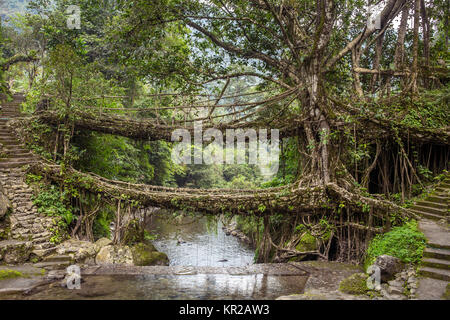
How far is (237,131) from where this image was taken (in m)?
8.20

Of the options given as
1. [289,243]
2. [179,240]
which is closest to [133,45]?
[289,243]

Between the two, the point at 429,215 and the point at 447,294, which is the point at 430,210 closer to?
the point at 429,215

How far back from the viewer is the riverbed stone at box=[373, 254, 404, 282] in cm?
415

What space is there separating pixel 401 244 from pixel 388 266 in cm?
75

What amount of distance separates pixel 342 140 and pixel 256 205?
256 centimetres

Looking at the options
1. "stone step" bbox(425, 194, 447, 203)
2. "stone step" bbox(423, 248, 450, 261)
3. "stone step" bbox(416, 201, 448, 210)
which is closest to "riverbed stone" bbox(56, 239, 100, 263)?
"stone step" bbox(423, 248, 450, 261)

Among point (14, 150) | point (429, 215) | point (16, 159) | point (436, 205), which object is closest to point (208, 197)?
point (429, 215)

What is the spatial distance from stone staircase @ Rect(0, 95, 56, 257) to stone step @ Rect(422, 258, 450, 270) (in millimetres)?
6373

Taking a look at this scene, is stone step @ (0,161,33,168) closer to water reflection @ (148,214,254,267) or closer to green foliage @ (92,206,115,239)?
green foliage @ (92,206,115,239)

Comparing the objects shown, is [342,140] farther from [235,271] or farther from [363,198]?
[235,271]

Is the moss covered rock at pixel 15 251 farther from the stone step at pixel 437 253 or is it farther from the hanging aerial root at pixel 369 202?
the stone step at pixel 437 253

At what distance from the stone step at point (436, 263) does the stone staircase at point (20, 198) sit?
6373mm

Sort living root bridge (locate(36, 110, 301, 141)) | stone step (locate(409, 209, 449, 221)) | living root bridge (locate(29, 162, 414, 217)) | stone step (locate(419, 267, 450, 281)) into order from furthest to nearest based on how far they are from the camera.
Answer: living root bridge (locate(36, 110, 301, 141)) < living root bridge (locate(29, 162, 414, 217)) < stone step (locate(409, 209, 449, 221)) < stone step (locate(419, 267, 450, 281))

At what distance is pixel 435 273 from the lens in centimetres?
388
